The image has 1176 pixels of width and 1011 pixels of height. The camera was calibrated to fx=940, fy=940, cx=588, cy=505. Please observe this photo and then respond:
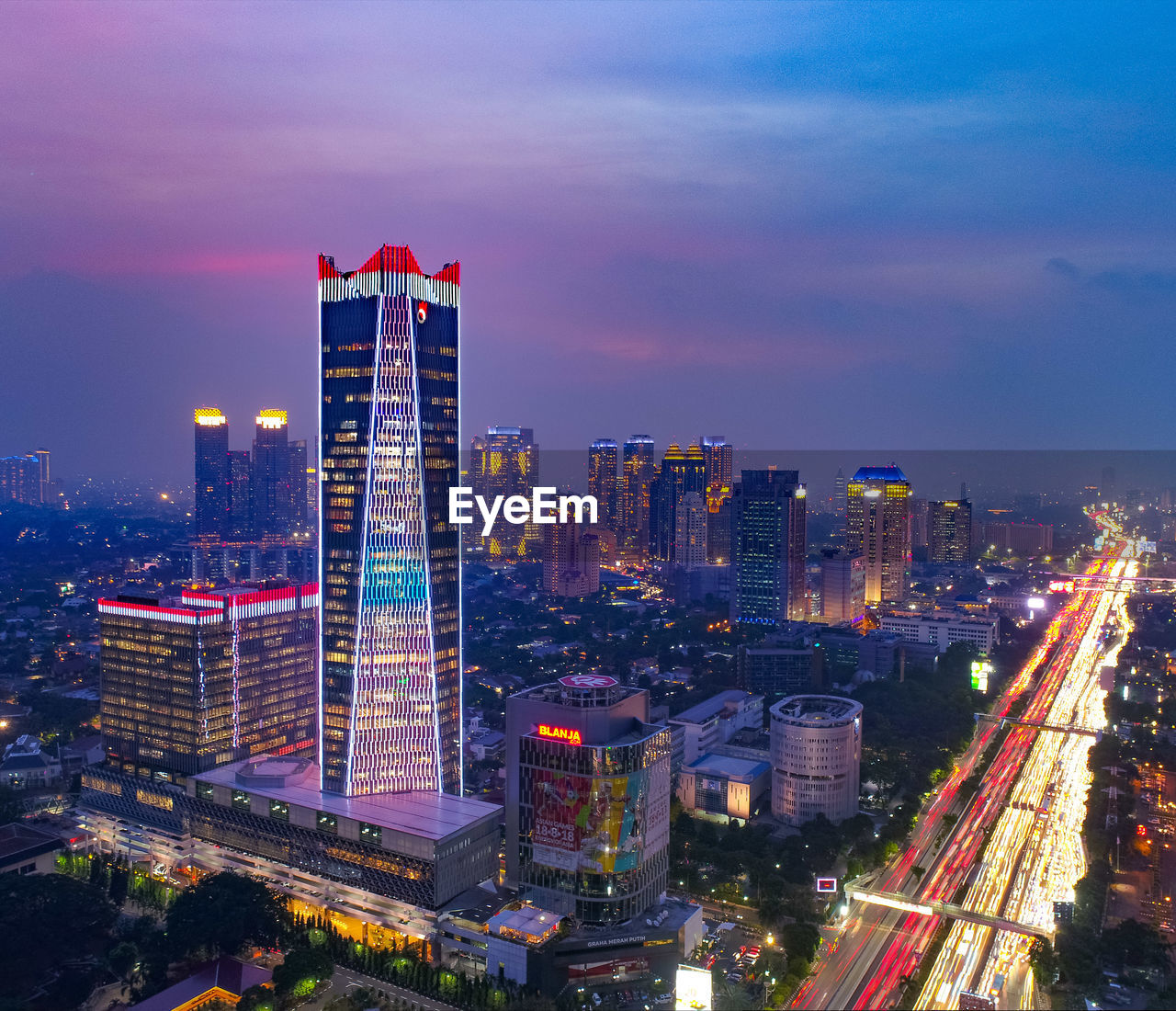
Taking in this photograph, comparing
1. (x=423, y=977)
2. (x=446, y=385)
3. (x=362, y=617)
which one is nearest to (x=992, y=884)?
(x=423, y=977)

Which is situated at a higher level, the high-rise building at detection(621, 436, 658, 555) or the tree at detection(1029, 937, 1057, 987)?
the high-rise building at detection(621, 436, 658, 555)

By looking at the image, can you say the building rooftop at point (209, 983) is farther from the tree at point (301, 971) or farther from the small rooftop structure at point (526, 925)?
the small rooftop structure at point (526, 925)

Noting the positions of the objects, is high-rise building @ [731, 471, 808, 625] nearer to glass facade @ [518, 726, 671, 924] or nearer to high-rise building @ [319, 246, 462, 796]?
high-rise building @ [319, 246, 462, 796]

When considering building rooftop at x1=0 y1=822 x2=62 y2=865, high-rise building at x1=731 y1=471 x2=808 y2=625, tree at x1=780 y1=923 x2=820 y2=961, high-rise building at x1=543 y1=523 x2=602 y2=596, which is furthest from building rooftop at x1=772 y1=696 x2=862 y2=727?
high-rise building at x1=543 y1=523 x2=602 y2=596

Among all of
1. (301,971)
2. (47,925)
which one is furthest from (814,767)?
(47,925)

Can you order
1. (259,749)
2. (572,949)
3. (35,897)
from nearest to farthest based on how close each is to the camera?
1. (572,949)
2. (35,897)
3. (259,749)

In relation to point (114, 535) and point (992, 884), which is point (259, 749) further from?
point (114, 535)
